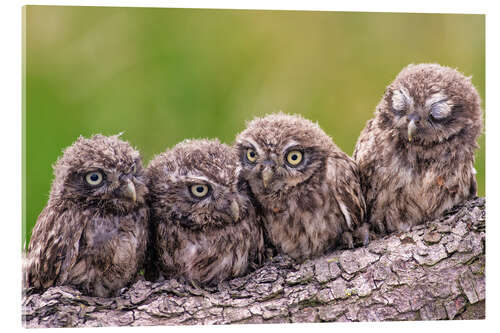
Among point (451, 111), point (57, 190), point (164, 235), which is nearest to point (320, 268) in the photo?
point (164, 235)

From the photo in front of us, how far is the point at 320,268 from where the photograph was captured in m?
3.38

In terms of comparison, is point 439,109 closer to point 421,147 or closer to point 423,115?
point 423,115

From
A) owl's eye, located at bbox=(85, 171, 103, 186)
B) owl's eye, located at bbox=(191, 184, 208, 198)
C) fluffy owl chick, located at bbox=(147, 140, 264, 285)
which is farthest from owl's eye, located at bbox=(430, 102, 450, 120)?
owl's eye, located at bbox=(85, 171, 103, 186)

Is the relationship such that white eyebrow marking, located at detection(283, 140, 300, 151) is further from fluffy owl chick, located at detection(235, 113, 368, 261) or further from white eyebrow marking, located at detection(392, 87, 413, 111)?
white eyebrow marking, located at detection(392, 87, 413, 111)

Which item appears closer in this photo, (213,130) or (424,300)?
(424,300)

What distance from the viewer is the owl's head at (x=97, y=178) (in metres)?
3.22

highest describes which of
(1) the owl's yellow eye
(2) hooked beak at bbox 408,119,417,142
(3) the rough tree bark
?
(2) hooked beak at bbox 408,119,417,142

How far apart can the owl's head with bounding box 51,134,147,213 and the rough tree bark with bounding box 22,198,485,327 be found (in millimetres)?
478

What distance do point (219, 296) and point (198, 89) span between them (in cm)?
133

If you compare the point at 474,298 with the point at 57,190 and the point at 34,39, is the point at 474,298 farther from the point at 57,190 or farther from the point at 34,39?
the point at 34,39

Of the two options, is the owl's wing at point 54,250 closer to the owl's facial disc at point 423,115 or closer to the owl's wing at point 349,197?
the owl's wing at point 349,197

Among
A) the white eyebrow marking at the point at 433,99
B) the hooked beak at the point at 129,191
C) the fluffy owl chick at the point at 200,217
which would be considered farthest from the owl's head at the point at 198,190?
the white eyebrow marking at the point at 433,99

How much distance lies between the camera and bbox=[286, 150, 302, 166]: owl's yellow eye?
355cm

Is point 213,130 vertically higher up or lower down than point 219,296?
higher up
